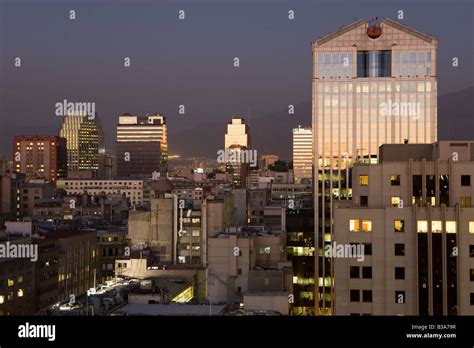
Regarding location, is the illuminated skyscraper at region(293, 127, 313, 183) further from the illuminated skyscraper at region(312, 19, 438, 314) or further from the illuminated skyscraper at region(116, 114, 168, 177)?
the illuminated skyscraper at region(312, 19, 438, 314)

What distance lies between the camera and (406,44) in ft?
103

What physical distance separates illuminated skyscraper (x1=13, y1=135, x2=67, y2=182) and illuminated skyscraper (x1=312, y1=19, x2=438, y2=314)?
41087mm

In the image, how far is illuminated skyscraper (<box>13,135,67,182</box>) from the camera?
69.1 metres

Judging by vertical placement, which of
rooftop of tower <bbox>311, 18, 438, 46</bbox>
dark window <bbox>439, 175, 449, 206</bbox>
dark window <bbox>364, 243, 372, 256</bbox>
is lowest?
dark window <bbox>364, 243, 372, 256</bbox>

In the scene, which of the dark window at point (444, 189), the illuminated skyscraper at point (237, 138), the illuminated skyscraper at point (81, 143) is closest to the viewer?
the dark window at point (444, 189)

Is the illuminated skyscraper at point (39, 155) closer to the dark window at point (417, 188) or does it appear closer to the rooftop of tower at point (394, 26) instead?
the rooftop of tower at point (394, 26)

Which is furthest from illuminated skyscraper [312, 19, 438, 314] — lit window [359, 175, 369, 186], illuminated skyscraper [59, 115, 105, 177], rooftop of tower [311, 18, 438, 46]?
illuminated skyscraper [59, 115, 105, 177]

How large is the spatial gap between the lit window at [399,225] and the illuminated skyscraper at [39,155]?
58327mm

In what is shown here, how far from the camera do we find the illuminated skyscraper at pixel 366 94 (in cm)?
3139

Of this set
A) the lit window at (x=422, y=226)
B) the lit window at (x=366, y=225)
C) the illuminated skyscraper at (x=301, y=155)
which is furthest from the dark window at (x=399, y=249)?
the illuminated skyscraper at (x=301, y=155)

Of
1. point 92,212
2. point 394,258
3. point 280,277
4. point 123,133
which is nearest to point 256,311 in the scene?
point 394,258
